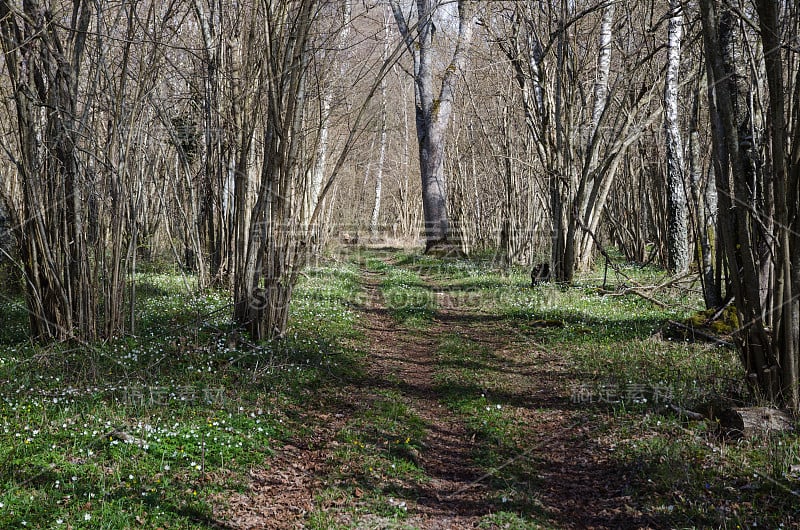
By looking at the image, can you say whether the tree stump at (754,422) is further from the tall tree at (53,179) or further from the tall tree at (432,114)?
the tall tree at (432,114)

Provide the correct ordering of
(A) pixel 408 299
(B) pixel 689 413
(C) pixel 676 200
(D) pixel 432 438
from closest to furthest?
(B) pixel 689 413
(D) pixel 432 438
(A) pixel 408 299
(C) pixel 676 200

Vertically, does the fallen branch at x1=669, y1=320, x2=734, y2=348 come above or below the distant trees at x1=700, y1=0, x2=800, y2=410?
below

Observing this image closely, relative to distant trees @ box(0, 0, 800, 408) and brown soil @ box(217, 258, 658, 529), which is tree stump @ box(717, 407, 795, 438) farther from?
brown soil @ box(217, 258, 658, 529)

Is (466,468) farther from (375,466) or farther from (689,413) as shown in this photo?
(689,413)

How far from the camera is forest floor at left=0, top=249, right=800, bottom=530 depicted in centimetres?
397

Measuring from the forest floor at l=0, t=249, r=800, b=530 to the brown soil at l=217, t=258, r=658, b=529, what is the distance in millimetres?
20

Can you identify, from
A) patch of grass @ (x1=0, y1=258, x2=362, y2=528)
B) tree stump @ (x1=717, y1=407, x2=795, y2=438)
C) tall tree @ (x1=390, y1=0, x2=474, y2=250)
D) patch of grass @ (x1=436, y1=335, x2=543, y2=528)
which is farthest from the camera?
tall tree @ (x1=390, y1=0, x2=474, y2=250)

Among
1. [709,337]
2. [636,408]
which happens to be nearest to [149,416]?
[636,408]

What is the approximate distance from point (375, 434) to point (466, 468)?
92 cm

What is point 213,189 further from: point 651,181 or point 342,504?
point 651,181

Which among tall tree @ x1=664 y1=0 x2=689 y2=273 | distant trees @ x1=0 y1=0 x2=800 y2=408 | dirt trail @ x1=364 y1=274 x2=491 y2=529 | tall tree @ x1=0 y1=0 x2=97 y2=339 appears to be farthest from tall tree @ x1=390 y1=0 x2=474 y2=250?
tall tree @ x1=0 y1=0 x2=97 y2=339

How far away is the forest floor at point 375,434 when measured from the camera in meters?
3.97

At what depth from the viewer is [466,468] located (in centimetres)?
489

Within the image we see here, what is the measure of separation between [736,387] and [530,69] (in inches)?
371
